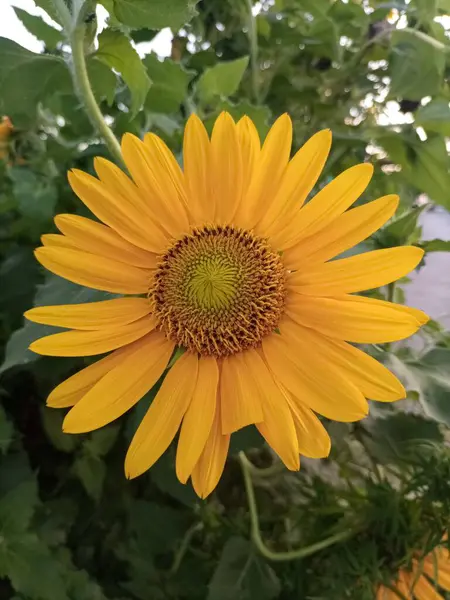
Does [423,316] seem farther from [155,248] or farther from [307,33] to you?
[307,33]

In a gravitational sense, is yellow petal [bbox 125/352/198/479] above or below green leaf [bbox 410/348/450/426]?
below

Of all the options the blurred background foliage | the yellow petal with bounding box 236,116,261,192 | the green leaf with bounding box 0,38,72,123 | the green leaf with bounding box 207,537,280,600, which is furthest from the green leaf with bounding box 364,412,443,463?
the green leaf with bounding box 0,38,72,123

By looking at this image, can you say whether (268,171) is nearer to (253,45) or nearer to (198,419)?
(198,419)

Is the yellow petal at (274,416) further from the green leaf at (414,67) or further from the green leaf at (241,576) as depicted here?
the green leaf at (414,67)

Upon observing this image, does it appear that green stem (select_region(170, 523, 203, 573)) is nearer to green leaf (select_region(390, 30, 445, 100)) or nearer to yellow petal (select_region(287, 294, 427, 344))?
yellow petal (select_region(287, 294, 427, 344))

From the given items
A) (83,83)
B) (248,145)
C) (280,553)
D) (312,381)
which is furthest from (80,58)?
(280,553)
